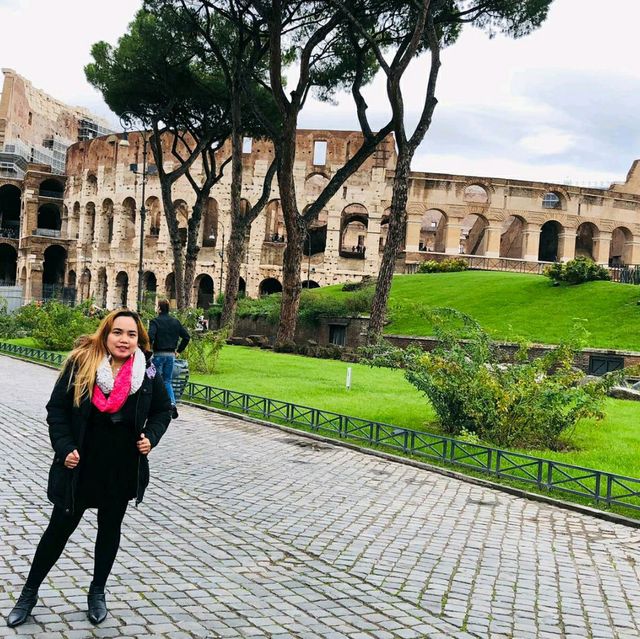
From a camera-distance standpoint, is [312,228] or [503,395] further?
[312,228]

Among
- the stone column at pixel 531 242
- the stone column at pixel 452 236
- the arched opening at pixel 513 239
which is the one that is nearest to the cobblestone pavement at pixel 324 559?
the stone column at pixel 452 236

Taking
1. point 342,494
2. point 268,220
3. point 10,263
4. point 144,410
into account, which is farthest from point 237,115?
point 10,263

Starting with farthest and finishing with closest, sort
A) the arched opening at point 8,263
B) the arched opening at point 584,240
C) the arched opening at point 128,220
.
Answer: the arched opening at point 8,263 < the arched opening at point 128,220 < the arched opening at point 584,240

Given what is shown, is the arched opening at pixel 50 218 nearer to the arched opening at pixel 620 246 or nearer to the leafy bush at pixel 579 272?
the arched opening at pixel 620 246

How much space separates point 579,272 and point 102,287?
3146 cm

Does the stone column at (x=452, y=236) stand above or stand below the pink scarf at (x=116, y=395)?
above

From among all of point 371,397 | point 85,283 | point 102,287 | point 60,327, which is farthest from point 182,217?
point 371,397

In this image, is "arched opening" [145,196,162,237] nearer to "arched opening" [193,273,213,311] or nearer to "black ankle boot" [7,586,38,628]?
"arched opening" [193,273,213,311]

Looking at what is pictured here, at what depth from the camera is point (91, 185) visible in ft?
158

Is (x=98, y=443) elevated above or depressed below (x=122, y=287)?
above

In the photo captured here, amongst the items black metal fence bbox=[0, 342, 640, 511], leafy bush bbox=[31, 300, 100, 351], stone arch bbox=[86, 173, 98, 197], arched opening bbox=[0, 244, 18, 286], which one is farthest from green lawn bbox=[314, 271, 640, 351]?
arched opening bbox=[0, 244, 18, 286]

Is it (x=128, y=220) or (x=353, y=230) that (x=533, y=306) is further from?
(x=128, y=220)

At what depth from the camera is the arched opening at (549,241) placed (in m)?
43.2

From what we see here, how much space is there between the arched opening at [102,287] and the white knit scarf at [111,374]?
1742 inches
